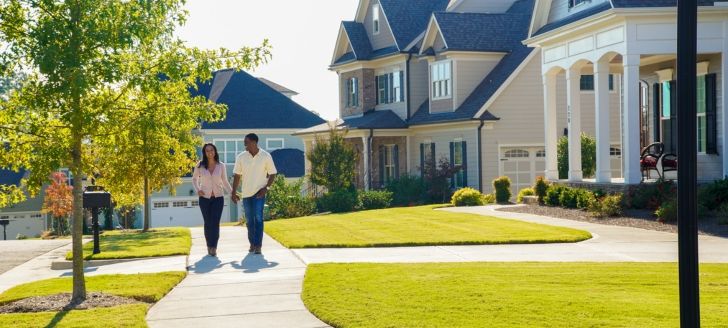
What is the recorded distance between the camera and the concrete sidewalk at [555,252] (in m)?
14.0

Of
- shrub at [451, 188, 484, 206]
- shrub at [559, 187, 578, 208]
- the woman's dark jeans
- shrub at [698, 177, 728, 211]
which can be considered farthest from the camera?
shrub at [451, 188, 484, 206]

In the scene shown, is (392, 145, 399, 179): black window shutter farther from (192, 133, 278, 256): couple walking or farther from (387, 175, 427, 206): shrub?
(192, 133, 278, 256): couple walking

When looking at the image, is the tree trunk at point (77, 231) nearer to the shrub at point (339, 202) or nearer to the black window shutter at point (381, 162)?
the shrub at point (339, 202)

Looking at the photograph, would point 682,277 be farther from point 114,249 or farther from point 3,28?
point 114,249

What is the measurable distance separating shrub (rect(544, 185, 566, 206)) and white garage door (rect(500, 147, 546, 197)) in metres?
10.0

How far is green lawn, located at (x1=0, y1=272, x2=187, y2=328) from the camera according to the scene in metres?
9.10

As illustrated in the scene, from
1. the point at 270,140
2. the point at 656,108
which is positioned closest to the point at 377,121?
the point at 656,108

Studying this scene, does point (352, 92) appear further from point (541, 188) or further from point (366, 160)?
point (541, 188)

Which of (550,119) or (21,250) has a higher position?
(550,119)

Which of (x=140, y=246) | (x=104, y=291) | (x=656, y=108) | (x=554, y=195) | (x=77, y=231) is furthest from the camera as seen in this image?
(x=656, y=108)

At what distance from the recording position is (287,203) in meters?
31.4

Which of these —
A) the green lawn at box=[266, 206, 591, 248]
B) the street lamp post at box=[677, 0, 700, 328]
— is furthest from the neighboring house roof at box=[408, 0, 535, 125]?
the street lamp post at box=[677, 0, 700, 328]

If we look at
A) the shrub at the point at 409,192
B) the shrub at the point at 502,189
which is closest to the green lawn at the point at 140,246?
the shrub at the point at 502,189

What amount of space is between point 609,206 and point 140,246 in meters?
10.0
